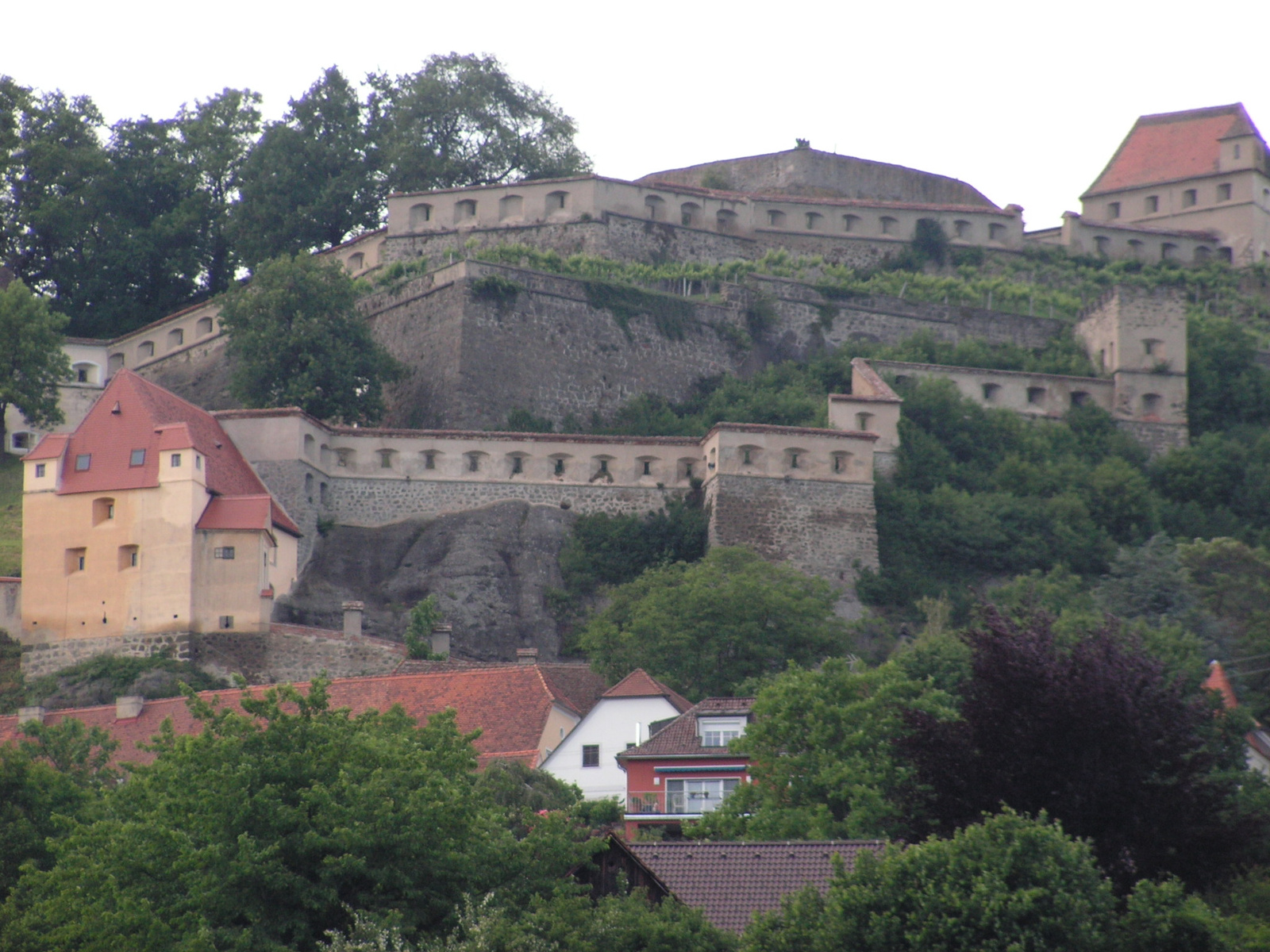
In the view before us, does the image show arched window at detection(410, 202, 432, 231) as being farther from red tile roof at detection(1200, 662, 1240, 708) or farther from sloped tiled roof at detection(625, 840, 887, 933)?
sloped tiled roof at detection(625, 840, 887, 933)

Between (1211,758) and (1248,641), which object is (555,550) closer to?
(1248,641)

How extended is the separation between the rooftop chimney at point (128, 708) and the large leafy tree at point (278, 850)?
16739 mm

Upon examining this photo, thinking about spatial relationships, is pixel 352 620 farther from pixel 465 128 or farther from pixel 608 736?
pixel 465 128

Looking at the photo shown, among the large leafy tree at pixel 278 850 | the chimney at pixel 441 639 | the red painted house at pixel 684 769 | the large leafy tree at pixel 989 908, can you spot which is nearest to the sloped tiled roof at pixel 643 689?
the red painted house at pixel 684 769

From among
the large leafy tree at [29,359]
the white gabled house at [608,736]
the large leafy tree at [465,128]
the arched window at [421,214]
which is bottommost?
the white gabled house at [608,736]

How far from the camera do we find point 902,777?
32.8 metres

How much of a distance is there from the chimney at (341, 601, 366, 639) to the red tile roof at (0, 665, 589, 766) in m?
2.85

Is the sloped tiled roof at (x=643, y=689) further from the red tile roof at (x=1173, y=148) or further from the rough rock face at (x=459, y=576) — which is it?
the red tile roof at (x=1173, y=148)

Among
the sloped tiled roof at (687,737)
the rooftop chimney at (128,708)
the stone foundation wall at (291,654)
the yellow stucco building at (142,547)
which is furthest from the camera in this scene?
the yellow stucco building at (142,547)

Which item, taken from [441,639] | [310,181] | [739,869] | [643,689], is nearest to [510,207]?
[310,181]

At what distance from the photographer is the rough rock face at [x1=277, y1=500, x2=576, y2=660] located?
51.1m

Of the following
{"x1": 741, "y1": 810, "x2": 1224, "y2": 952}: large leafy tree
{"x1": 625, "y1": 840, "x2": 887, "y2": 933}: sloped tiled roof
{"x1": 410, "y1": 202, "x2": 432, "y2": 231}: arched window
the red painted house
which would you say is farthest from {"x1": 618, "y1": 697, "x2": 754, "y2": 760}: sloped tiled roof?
{"x1": 410, "y1": 202, "x2": 432, "y2": 231}: arched window

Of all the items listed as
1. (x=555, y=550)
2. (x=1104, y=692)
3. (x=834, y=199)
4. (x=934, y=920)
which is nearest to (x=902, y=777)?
(x=1104, y=692)

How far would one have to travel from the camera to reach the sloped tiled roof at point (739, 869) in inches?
1081
